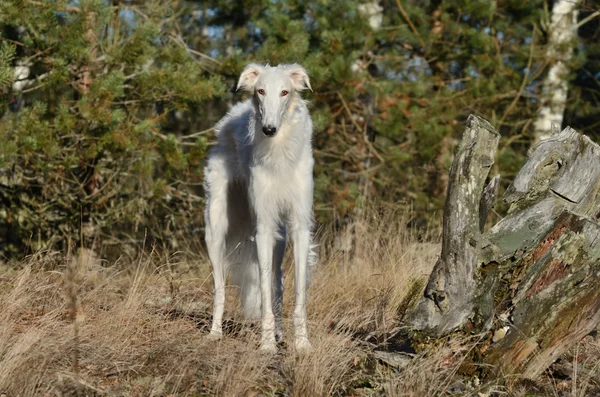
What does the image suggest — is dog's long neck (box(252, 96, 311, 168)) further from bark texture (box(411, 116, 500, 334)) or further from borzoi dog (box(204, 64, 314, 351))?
bark texture (box(411, 116, 500, 334))

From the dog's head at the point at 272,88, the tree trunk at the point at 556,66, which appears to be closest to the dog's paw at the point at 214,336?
the dog's head at the point at 272,88

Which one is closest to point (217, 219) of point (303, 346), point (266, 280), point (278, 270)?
point (278, 270)

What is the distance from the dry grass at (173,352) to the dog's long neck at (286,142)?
107 centimetres

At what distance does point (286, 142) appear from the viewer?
5082mm

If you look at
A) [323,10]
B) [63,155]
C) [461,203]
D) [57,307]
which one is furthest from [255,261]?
[323,10]

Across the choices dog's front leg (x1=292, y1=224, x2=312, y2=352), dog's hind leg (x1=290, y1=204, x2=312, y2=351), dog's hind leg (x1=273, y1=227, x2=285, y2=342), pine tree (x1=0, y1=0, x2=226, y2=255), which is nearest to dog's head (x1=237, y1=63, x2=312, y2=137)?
dog's hind leg (x1=290, y1=204, x2=312, y2=351)

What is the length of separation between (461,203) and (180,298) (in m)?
2.07

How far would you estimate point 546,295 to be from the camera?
3953mm

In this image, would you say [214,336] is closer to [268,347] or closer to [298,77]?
[268,347]

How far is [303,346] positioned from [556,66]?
8534 mm

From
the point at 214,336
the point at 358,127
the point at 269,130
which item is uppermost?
the point at 269,130

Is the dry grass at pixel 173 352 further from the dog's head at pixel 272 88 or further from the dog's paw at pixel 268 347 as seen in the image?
the dog's head at pixel 272 88

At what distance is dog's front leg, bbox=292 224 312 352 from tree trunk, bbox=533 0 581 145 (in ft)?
23.1

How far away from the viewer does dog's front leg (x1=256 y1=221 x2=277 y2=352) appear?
4.77 metres
